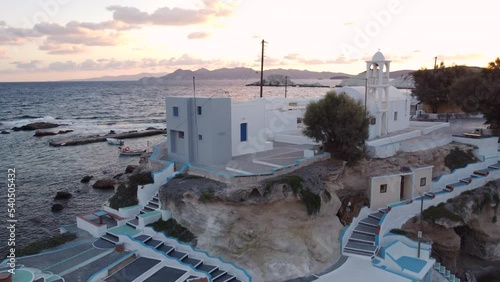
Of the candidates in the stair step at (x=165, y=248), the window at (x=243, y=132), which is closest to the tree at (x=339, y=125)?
the window at (x=243, y=132)

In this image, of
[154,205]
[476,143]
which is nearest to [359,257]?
[154,205]

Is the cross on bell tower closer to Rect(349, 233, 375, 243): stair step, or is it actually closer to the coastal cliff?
Rect(349, 233, 375, 243): stair step

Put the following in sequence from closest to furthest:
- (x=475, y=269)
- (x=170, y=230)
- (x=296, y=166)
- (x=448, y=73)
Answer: (x=170, y=230), (x=296, y=166), (x=475, y=269), (x=448, y=73)

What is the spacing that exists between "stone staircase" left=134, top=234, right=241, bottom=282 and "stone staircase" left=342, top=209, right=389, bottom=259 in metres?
7.38

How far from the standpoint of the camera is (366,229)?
23812mm

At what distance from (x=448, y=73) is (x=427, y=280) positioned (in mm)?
32703

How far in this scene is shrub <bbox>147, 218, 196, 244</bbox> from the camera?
20.7 metres

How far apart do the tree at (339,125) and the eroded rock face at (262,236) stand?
6026mm

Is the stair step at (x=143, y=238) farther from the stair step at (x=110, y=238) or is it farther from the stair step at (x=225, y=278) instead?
the stair step at (x=225, y=278)

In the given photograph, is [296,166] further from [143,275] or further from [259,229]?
[143,275]

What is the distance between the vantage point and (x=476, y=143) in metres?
31.3

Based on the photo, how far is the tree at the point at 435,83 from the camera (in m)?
45.8

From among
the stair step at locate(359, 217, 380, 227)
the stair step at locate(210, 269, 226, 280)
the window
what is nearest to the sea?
the window

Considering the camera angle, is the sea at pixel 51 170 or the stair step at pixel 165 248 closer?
the stair step at pixel 165 248
